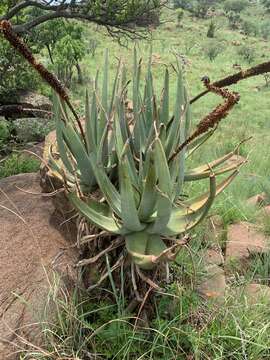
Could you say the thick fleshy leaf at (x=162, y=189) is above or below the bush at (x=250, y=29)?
above

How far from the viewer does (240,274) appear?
4004mm

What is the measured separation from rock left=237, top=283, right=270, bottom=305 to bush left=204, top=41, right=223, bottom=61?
78.2 ft

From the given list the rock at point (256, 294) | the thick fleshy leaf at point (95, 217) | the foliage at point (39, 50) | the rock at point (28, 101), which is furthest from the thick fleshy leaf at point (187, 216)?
the foliage at point (39, 50)

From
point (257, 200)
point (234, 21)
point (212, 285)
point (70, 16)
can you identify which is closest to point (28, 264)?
point (212, 285)

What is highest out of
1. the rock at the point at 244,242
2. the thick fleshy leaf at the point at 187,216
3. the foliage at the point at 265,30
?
the thick fleshy leaf at the point at 187,216

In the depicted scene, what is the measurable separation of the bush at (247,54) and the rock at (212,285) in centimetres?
2400

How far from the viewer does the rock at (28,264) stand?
309 cm

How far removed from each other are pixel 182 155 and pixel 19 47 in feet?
3.37

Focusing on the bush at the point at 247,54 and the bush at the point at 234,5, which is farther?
the bush at the point at 234,5

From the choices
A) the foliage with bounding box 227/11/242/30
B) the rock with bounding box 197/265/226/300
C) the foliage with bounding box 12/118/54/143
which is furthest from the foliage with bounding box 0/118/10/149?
the foliage with bounding box 227/11/242/30

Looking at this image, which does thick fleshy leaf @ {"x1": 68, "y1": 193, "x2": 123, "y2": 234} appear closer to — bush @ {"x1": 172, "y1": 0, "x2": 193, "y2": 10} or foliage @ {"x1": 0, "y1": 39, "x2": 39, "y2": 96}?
foliage @ {"x1": 0, "y1": 39, "x2": 39, "y2": 96}

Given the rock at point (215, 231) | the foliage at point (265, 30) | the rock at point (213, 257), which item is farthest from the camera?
the foliage at point (265, 30)

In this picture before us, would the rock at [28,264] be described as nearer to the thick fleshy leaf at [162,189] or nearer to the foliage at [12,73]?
the thick fleshy leaf at [162,189]

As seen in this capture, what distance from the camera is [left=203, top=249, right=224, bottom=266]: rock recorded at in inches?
153
